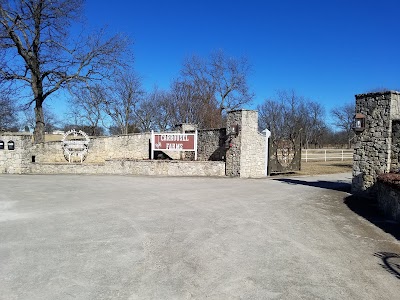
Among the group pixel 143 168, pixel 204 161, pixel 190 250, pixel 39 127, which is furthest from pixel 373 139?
pixel 39 127

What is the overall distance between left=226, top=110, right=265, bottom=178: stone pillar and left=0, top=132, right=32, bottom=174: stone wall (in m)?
11.0

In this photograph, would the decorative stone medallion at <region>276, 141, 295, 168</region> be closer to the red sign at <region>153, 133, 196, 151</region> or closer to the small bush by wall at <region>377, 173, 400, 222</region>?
the red sign at <region>153, 133, 196, 151</region>

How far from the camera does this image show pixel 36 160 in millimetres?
19750

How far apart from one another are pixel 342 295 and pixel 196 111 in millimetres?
31334

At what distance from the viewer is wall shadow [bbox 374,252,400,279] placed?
4.70 metres

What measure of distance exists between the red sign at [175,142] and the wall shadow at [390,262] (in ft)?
42.9

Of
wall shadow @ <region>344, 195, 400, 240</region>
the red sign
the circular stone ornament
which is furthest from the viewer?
the circular stone ornament

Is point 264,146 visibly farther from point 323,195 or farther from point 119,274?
point 119,274

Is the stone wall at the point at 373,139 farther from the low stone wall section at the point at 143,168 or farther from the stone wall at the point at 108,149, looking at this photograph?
the stone wall at the point at 108,149

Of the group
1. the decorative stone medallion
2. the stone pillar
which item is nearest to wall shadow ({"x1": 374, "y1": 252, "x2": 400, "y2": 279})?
the stone pillar

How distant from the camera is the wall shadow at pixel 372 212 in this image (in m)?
7.13

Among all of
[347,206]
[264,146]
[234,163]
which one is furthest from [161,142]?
[347,206]

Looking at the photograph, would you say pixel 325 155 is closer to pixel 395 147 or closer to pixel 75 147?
pixel 395 147

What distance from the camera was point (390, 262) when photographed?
5.06 m
